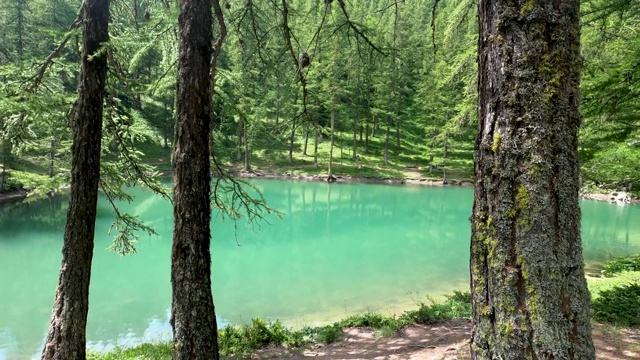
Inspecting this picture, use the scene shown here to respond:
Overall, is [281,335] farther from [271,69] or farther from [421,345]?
[271,69]

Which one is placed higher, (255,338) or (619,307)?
(619,307)

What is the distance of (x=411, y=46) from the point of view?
3822 centimetres

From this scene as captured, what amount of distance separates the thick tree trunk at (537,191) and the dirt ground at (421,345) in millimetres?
2806

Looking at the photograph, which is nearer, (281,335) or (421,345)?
(421,345)

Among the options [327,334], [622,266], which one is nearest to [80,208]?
[327,334]

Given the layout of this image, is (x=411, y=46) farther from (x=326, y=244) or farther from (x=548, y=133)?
(x=548, y=133)

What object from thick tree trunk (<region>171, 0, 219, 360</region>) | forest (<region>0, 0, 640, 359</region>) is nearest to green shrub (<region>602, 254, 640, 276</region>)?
forest (<region>0, 0, 640, 359</region>)

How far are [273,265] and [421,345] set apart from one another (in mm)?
9808

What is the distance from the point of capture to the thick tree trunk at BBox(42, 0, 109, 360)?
448 centimetres

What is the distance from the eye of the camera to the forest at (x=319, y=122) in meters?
1.31

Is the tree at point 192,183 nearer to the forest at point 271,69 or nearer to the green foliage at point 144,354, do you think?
the forest at point 271,69

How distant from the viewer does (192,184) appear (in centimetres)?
353

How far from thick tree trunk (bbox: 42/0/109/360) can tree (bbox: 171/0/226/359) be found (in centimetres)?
158

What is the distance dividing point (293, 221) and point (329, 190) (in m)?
9.40
